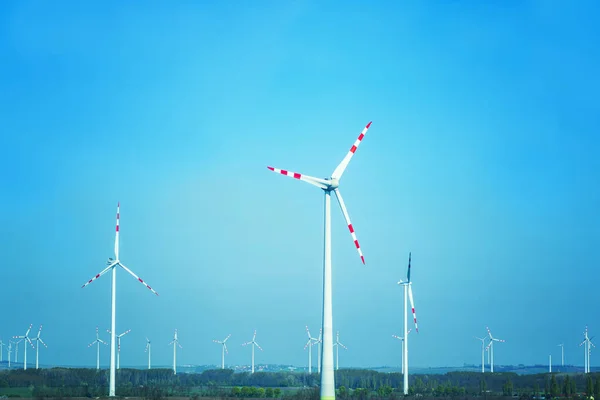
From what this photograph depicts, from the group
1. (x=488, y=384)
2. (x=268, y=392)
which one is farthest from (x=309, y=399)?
(x=488, y=384)

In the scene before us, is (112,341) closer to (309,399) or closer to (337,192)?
(309,399)

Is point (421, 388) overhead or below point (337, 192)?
below

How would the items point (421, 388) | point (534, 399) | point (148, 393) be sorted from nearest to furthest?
1. point (148, 393)
2. point (534, 399)
3. point (421, 388)

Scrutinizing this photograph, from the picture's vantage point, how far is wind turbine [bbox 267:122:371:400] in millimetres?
54578

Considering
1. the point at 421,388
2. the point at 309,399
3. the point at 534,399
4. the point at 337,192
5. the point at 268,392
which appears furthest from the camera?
the point at 421,388

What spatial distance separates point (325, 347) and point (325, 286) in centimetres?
426

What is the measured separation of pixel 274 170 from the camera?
55.9m

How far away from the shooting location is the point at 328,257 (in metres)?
57.1

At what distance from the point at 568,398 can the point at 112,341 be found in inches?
2655

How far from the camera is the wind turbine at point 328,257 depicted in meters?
54.6

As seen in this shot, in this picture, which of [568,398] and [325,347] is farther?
[568,398]

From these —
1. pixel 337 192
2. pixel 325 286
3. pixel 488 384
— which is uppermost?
pixel 337 192

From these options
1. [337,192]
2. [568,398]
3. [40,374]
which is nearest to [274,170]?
[337,192]

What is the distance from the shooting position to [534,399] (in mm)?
130625
